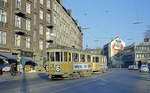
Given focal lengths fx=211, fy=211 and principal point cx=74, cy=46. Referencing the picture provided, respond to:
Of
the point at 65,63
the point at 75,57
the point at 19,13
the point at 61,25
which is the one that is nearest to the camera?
the point at 65,63

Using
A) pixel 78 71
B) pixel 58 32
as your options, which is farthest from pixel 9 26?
pixel 58 32

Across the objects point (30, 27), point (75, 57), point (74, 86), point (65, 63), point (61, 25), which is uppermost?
point (61, 25)

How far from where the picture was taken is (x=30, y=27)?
38.3 m

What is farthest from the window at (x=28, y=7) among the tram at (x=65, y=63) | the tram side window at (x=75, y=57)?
the tram side window at (x=75, y=57)

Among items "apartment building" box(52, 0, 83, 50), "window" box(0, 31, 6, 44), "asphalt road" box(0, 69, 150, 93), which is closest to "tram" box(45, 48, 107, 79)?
A: "asphalt road" box(0, 69, 150, 93)

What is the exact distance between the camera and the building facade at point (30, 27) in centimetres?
3190

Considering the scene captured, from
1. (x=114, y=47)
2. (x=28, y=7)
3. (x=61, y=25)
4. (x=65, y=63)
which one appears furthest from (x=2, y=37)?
(x=114, y=47)

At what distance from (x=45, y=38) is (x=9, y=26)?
40.9ft

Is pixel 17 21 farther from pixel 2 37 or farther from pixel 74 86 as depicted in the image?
pixel 74 86

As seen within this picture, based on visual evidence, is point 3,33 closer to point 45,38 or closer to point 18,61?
point 18,61

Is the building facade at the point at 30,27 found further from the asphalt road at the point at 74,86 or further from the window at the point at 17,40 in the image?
the asphalt road at the point at 74,86

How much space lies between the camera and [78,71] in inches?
905

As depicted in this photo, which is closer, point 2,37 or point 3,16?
point 2,37

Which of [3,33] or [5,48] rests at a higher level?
[3,33]
